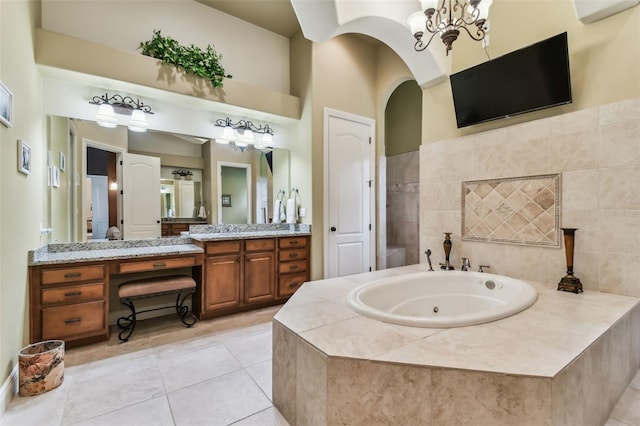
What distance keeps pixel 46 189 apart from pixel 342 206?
3.05 meters

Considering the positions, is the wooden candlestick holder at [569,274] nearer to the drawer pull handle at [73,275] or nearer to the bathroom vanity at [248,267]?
the bathroom vanity at [248,267]

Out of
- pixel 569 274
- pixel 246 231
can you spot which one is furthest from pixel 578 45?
pixel 246 231

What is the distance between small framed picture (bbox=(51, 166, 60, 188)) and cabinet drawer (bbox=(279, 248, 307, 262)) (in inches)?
89.0

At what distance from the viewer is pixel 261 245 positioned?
340 cm

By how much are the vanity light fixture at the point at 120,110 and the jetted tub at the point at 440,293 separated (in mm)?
2823

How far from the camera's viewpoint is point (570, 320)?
1.58 meters

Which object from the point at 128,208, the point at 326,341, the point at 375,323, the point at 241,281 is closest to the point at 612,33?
the point at 375,323

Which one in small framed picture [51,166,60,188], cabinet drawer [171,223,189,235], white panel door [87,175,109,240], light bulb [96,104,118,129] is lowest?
cabinet drawer [171,223,189,235]

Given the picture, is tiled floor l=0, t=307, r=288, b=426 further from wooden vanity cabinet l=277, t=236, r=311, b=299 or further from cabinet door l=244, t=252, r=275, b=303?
wooden vanity cabinet l=277, t=236, r=311, b=299

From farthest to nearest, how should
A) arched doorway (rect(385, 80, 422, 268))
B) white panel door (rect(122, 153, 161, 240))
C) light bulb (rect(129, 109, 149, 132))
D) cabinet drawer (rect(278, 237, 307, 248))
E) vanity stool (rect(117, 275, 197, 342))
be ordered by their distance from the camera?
arched doorway (rect(385, 80, 422, 268))
cabinet drawer (rect(278, 237, 307, 248))
white panel door (rect(122, 153, 161, 240))
light bulb (rect(129, 109, 149, 132))
vanity stool (rect(117, 275, 197, 342))

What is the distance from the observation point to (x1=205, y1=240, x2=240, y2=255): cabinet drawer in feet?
10.0

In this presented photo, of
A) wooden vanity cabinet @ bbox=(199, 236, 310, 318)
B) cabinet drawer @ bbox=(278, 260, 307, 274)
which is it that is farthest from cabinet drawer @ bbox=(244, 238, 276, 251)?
cabinet drawer @ bbox=(278, 260, 307, 274)

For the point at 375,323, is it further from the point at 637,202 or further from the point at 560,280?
the point at 637,202

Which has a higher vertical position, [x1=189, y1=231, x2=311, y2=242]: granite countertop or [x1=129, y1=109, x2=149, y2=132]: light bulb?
[x1=129, y1=109, x2=149, y2=132]: light bulb
